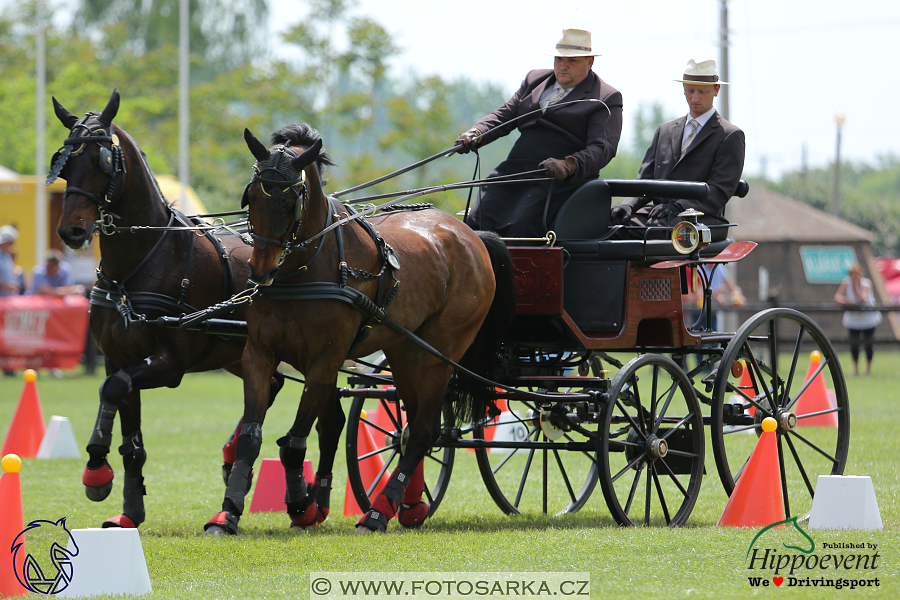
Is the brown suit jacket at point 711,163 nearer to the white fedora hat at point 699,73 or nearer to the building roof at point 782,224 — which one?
the white fedora hat at point 699,73

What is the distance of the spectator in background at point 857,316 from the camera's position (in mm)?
17078

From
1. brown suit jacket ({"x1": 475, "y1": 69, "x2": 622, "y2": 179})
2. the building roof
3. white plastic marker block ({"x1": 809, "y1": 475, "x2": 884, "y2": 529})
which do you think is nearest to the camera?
white plastic marker block ({"x1": 809, "y1": 475, "x2": 884, "y2": 529})

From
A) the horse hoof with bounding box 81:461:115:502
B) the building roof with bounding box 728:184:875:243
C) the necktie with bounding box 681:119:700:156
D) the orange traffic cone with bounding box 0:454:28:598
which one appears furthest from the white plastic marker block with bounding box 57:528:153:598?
the building roof with bounding box 728:184:875:243

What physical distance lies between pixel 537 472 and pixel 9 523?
5.19 meters

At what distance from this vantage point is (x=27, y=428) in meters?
9.88

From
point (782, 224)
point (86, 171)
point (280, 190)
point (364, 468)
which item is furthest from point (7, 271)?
point (782, 224)

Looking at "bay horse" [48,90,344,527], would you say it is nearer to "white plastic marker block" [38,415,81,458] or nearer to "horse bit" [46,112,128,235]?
"horse bit" [46,112,128,235]

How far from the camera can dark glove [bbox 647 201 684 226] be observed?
695 centimetres

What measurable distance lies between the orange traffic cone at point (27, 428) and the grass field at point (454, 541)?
0.61 meters

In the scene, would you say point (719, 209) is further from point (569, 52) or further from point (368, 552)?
point (368, 552)

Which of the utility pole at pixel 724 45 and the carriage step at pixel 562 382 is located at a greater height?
the utility pole at pixel 724 45

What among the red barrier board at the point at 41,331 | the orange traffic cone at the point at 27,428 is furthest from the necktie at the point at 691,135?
the red barrier board at the point at 41,331

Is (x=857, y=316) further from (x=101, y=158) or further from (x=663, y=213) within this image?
(x=101, y=158)

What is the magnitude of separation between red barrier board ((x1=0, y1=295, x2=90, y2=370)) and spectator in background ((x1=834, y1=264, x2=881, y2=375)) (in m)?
12.1
